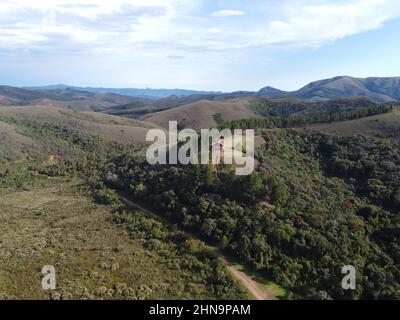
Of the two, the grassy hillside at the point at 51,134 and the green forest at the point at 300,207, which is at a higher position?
the grassy hillside at the point at 51,134

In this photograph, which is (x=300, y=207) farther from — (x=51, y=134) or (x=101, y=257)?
(x=51, y=134)

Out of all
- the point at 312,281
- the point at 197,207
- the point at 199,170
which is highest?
the point at 199,170

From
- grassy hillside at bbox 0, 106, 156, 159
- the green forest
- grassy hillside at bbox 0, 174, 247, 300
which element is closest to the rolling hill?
the green forest

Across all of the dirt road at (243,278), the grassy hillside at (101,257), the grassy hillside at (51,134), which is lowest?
the dirt road at (243,278)

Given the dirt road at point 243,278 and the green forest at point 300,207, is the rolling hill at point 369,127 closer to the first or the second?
the green forest at point 300,207

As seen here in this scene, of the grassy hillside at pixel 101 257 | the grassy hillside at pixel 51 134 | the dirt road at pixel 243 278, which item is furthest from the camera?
the grassy hillside at pixel 51 134

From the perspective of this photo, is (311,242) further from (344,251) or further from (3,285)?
(3,285)

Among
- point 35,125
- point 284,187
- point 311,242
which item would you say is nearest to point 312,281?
point 311,242

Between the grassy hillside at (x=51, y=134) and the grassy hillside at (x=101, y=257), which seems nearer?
the grassy hillside at (x=101, y=257)

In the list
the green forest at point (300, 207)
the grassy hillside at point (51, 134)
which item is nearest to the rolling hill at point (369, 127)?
the green forest at point (300, 207)

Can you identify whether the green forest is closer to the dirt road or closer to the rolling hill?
the dirt road

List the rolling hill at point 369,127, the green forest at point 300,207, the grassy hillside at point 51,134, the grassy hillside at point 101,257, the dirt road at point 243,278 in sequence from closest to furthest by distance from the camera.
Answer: the grassy hillside at point 101,257, the dirt road at point 243,278, the green forest at point 300,207, the rolling hill at point 369,127, the grassy hillside at point 51,134
